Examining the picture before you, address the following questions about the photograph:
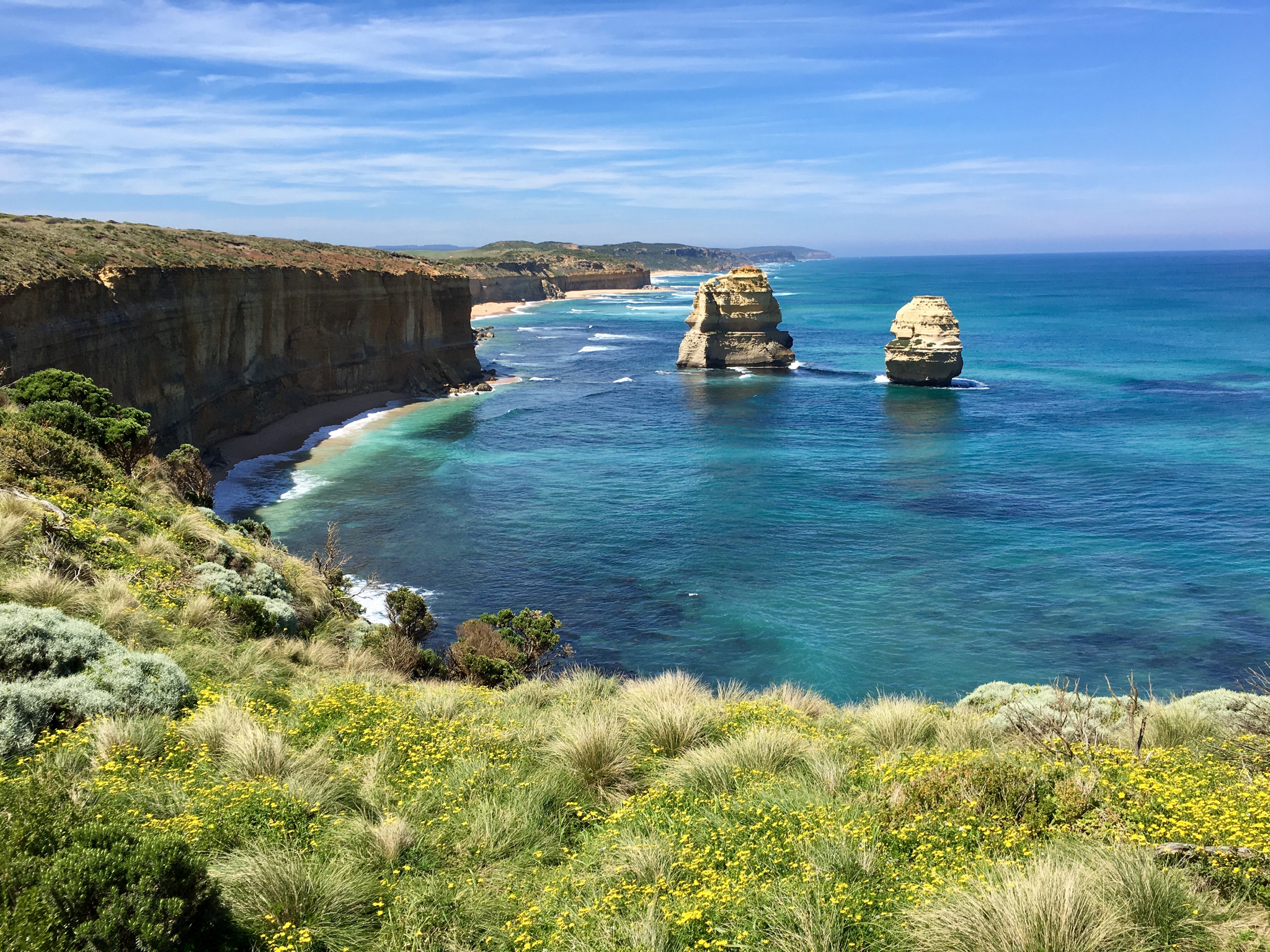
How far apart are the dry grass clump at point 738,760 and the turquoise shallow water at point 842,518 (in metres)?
11.5

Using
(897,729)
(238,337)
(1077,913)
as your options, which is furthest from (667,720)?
(238,337)

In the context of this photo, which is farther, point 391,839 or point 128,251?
point 128,251

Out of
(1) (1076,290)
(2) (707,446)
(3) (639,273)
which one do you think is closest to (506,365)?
(2) (707,446)

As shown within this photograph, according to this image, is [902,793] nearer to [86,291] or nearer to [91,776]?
[91,776]

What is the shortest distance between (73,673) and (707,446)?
39168mm

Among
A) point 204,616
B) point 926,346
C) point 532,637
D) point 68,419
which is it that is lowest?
point 532,637

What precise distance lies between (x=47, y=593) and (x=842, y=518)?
2723 centimetres

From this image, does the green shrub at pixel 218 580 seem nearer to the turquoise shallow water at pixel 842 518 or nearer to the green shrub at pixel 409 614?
the green shrub at pixel 409 614

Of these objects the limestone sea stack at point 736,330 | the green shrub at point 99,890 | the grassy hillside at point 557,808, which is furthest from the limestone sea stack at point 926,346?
the green shrub at point 99,890

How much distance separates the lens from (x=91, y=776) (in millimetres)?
7008

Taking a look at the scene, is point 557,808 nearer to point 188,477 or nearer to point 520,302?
point 188,477

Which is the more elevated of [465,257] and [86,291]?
[465,257]

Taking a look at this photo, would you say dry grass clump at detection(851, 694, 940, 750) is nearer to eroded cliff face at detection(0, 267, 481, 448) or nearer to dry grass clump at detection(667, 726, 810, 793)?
dry grass clump at detection(667, 726, 810, 793)

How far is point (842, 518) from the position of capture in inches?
1296
